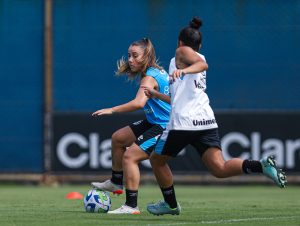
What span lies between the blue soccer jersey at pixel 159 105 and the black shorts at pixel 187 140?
1.13m

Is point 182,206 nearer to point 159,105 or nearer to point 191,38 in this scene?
point 159,105

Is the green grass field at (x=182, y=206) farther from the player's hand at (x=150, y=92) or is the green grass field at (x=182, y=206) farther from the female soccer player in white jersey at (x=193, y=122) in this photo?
the player's hand at (x=150, y=92)

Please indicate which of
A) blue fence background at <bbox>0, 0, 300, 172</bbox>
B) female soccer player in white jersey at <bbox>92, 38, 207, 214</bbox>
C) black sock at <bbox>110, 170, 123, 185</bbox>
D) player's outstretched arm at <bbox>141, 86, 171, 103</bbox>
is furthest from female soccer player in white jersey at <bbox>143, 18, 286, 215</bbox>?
blue fence background at <bbox>0, 0, 300, 172</bbox>

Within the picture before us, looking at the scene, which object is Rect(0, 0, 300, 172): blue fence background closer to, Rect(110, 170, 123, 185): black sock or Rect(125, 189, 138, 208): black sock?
Rect(110, 170, 123, 185): black sock

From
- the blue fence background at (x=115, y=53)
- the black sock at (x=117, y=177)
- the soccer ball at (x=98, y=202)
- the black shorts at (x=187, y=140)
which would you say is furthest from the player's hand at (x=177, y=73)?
the blue fence background at (x=115, y=53)

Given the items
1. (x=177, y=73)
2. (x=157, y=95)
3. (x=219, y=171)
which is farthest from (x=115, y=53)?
(x=177, y=73)

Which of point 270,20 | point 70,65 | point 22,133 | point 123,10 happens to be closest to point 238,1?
point 270,20

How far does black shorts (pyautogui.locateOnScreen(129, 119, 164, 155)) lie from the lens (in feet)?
34.9

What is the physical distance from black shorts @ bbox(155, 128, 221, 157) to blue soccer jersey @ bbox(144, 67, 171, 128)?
1129 millimetres

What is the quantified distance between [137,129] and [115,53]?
741 centimetres

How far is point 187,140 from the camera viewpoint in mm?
9641

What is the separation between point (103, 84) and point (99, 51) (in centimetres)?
61

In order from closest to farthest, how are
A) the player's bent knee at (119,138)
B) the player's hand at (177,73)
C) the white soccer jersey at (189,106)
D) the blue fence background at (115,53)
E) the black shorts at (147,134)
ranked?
the player's hand at (177,73) < the white soccer jersey at (189,106) < the black shorts at (147,134) < the player's bent knee at (119,138) < the blue fence background at (115,53)

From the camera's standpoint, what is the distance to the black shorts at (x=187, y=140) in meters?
9.59
